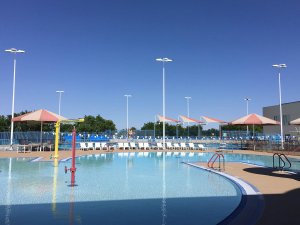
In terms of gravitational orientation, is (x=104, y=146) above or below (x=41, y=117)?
below

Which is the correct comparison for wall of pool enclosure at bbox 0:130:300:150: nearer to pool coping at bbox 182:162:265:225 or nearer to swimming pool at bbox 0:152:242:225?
swimming pool at bbox 0:152:242:225

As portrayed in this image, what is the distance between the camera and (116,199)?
685 cm

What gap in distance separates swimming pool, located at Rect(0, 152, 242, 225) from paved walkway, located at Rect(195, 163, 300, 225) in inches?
26.2

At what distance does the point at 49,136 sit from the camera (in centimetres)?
3041

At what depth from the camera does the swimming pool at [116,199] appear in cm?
534

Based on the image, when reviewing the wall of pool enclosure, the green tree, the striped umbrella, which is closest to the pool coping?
the striped umbrella

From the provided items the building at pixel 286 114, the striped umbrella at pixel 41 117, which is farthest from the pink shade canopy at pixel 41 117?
the building at pixel 286 114

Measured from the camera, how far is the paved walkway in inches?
194

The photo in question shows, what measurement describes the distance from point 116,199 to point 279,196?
3487 millimetres

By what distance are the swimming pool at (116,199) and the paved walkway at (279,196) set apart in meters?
0.67

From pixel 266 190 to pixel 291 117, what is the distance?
39386 millimetres

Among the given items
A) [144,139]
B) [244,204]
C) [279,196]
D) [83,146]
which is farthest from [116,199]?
[144,139]

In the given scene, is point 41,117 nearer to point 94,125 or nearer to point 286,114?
point 286,114

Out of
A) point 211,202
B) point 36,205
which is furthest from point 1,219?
point 211,202
